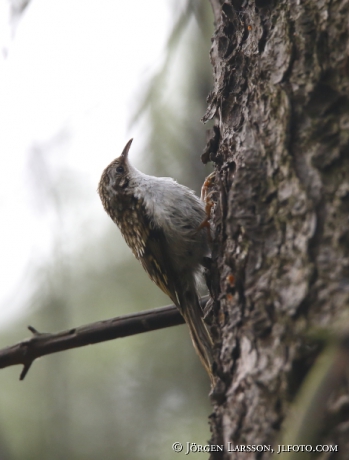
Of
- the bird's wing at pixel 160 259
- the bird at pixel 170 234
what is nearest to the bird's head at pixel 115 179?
the bird at pixel 170 234

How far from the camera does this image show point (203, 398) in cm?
438

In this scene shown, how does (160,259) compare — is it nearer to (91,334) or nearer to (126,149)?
(126,149)

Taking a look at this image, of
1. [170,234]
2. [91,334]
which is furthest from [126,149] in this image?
[91,334]

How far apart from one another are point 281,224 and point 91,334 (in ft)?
3.47

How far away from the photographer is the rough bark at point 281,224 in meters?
1.50

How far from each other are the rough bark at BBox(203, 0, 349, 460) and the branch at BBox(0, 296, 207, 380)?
0.34 meters

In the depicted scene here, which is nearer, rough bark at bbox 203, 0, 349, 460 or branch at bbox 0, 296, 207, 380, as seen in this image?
rough bark at bbox 203, 0, 349, 460

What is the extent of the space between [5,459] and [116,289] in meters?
2.38

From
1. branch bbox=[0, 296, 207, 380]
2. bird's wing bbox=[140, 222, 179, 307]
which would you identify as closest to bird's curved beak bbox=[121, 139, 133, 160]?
bird's wing bbox=[140, 222, 179, 307]

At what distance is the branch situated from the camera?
229 centimetres

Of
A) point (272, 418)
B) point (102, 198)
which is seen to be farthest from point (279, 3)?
point (102, 198)

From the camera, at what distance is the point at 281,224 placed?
5.55 ft

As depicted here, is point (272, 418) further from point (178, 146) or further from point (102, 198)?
point (178, 146)

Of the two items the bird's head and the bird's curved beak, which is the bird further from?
the bird's curved beak
